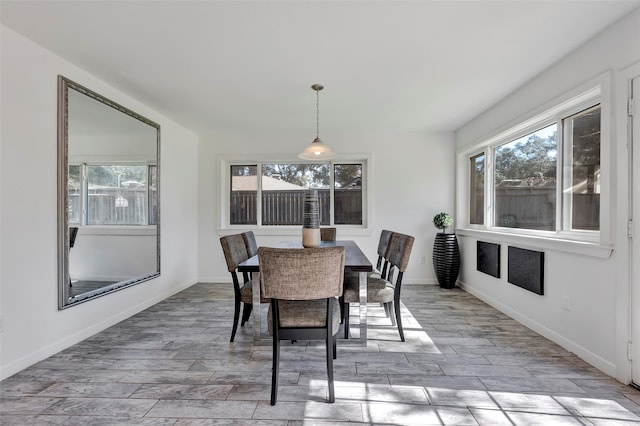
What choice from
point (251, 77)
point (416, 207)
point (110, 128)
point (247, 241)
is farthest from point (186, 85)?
point (416, 207)

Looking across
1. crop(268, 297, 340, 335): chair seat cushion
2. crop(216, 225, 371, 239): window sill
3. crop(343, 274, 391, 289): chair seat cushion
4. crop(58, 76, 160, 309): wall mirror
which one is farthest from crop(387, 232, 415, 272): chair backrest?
crop(58, 76, 160, 309): wall mirror

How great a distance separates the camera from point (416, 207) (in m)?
4.73

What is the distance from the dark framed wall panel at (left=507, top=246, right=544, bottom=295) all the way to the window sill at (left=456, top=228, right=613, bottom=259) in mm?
85

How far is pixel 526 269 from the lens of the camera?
2.98 meters

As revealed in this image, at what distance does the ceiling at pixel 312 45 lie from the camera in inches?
74.2

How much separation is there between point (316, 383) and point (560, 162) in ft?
9.11

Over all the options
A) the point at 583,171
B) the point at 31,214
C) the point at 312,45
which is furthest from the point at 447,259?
the point at 31,214

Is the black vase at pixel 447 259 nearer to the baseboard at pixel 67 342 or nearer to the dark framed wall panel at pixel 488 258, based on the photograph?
the dark framed wall panel at pixel 488 258

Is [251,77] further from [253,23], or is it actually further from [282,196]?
[282,196]

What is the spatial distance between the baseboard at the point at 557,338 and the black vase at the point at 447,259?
52cm

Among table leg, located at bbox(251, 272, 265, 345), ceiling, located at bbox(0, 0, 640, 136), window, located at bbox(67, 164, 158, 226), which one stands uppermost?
ceiling, located at bbox(0, 0, 640, 136)

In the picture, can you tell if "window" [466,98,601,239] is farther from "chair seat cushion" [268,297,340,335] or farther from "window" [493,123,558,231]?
"chair seat cushion" [268,297,340,335]

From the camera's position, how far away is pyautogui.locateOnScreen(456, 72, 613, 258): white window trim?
2086mm

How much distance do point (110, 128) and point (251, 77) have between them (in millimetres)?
1561
